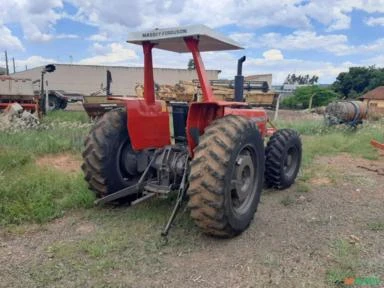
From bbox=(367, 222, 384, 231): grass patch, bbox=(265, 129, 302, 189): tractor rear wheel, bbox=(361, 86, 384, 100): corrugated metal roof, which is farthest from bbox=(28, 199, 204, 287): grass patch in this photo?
bbox=(361, 86, 384, 100): corrugated metal roof

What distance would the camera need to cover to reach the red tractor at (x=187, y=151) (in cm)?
378

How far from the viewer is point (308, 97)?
43.6 metres

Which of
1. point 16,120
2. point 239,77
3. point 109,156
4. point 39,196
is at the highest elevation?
point 239,77

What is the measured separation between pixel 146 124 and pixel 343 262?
254 centimetres

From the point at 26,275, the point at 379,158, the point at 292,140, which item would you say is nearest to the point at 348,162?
the point at 379,158

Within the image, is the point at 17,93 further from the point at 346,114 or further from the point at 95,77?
the point at 95,77

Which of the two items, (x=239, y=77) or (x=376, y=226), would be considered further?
(x=239, y=77)

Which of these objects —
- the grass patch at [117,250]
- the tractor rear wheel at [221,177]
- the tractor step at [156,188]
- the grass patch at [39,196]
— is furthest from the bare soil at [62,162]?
the tractor rear wheel at [221,177]

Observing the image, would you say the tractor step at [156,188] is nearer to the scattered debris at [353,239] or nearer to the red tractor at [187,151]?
the red tractor at [187,151]

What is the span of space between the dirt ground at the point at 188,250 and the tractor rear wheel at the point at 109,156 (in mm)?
380

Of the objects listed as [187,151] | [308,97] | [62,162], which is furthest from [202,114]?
[308,97]

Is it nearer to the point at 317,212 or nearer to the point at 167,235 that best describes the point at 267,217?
the point at 317,212

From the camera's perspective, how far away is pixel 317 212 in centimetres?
514

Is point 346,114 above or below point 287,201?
above
